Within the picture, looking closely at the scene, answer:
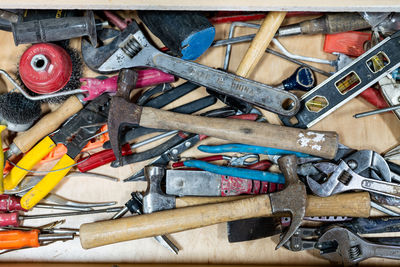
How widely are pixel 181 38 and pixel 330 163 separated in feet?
1.91

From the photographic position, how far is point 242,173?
1.21 meters

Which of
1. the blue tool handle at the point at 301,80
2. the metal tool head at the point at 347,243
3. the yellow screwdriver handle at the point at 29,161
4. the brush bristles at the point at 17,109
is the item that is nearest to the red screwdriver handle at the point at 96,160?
the yellow screwdriver handle at the point at 29,161

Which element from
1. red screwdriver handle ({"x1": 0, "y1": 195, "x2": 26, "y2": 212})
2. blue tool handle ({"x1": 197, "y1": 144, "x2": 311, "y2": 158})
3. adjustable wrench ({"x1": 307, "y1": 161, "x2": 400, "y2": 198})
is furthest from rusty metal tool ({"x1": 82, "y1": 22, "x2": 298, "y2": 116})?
red screwdriver handle ({"x1": 0, "y1": 195, "x2": 26, "y2": 212})

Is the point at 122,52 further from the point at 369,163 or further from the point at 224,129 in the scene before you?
the point at 369,163

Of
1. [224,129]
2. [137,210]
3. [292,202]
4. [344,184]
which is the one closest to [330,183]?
[344,184]

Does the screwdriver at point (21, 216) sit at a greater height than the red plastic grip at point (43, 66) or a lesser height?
lesser

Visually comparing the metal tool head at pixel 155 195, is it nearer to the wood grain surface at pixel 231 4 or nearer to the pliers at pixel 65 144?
the pliers at pixel 65 144

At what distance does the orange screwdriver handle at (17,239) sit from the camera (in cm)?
122

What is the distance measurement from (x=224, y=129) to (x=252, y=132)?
3.2 inches

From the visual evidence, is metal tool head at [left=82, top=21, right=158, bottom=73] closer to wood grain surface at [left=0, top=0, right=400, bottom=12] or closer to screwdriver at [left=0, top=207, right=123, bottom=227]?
wood grain surface at [left=0, top=0, right=400, bottom=12]

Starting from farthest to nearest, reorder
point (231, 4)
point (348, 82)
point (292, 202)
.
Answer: point (348, 82)
point (292, 202)
point (231, 4)

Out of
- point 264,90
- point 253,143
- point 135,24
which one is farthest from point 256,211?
point 135,24

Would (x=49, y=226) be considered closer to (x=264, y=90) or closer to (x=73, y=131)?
(x=73, y=131)

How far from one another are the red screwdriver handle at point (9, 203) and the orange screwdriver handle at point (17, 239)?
7 cm
